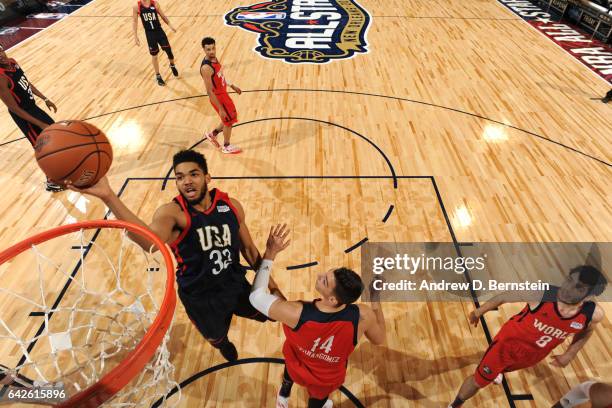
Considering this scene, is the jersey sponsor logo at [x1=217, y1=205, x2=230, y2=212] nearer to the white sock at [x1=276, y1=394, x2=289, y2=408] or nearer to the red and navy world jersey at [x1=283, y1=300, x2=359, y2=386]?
the red and navy world jersey at [x1=283, y1=300, x2=359, y2=386]

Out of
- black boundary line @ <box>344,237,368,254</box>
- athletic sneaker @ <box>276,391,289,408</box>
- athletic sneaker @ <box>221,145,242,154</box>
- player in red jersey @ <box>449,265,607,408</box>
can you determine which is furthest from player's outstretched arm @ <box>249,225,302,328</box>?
athletic sneaker @ <box>221,145,242,154</box>

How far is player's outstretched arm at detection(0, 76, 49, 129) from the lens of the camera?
394 cm

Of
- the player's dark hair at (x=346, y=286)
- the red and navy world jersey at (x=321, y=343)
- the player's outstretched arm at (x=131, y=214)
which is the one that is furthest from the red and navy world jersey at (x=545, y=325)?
the player's outstretched arm at (x=131, y=214)

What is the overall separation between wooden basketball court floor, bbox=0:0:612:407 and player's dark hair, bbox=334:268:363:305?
1395 mm

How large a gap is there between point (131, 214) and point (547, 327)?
2.54m

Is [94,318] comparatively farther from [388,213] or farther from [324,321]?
[388,213]

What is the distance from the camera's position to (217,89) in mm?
4773

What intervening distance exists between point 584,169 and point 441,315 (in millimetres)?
3543

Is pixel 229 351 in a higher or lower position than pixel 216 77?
lower

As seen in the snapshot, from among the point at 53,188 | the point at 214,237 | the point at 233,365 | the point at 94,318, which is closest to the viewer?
the point at 214,237

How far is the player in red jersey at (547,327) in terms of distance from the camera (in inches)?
82.9

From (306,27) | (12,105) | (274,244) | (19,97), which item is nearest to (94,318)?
(274,244)

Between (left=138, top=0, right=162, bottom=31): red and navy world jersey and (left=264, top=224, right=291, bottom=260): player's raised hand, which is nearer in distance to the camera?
(left=264, top=224, right=291, bottom=260): player's raised hand

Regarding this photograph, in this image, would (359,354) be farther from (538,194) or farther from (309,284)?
(538,194)
